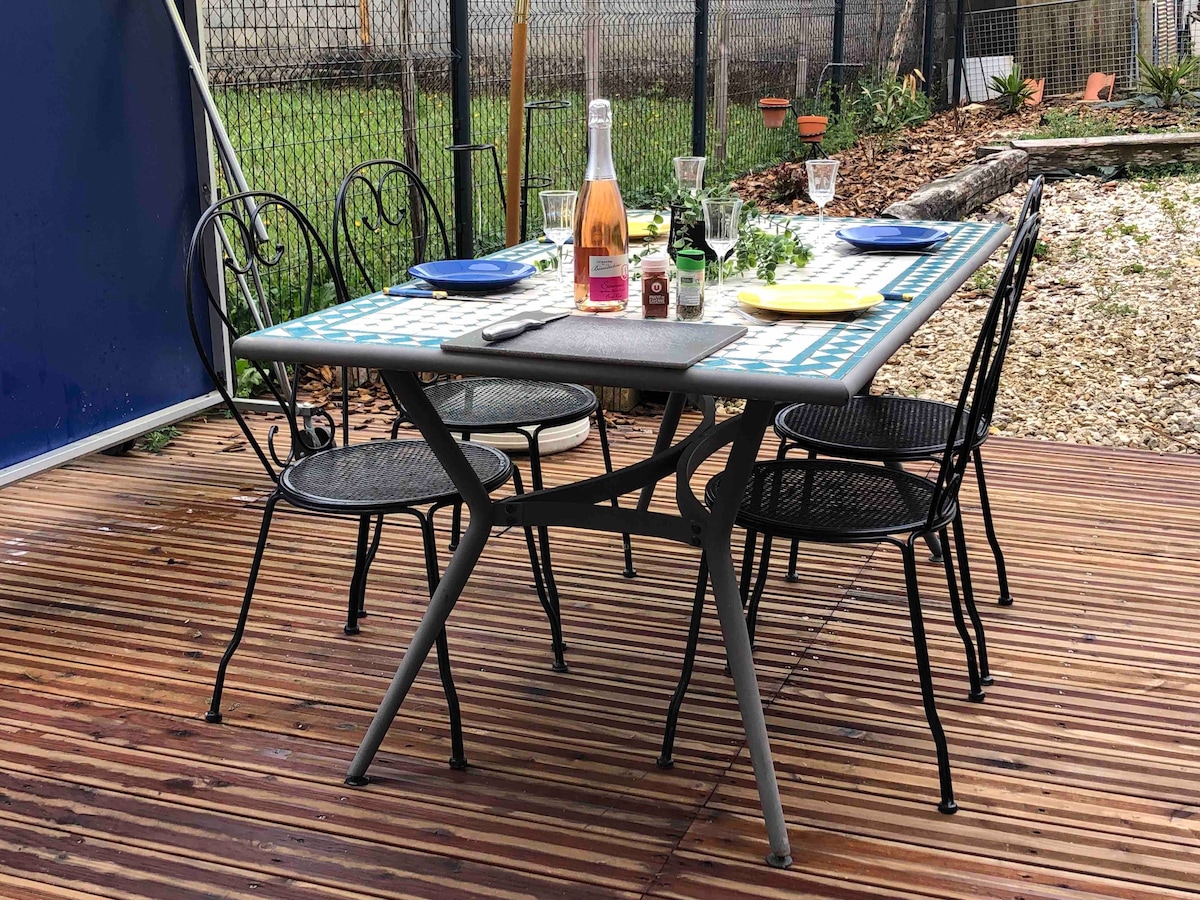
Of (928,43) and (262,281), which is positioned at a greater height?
(928,43)

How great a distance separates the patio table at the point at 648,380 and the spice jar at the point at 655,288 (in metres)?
0.11

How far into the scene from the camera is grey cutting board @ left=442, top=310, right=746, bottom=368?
6.64 feet

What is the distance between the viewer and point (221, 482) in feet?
13.7

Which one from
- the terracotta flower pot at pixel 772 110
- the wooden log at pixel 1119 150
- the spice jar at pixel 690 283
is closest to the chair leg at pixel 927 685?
the spice jar at pixel 690 283

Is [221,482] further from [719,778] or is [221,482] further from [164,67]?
[719,778]

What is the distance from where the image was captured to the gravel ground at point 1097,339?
15.5ft

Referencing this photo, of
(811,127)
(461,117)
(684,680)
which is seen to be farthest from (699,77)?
(684,680)

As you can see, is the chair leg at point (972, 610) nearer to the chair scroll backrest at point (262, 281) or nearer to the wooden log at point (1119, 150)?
the chair scroll backrest at point (262, 281)

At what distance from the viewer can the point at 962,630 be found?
2.58 m

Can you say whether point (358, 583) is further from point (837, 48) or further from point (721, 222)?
point (837, 48)

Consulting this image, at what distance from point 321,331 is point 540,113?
15.2 ft

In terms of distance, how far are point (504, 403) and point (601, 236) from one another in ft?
2.46

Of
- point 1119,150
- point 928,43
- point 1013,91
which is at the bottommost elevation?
point 1119,150

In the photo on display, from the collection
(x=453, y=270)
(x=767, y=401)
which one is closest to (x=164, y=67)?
(x=453, y=270)
